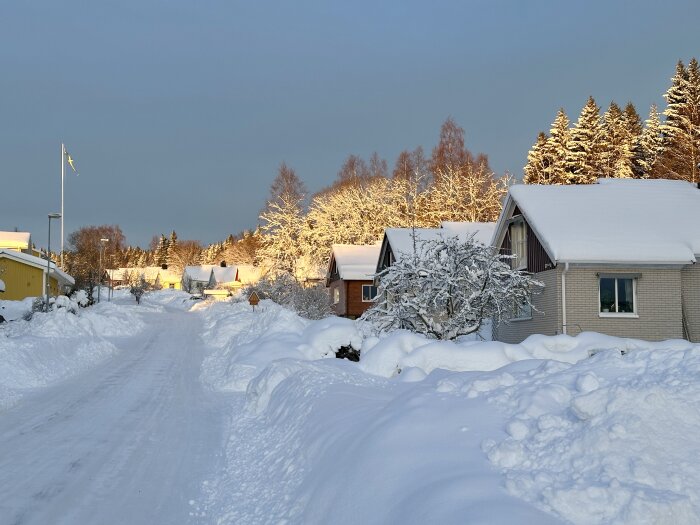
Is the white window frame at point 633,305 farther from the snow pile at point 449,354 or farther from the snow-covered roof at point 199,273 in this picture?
the snow-covered roof at point 199,273

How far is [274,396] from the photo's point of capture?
12.2 meters

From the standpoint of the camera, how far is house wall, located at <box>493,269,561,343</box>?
70.4ft

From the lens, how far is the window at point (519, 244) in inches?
968

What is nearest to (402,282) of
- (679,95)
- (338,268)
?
(338,268)

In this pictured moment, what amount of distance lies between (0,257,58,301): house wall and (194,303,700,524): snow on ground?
149ft

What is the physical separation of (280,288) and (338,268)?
5.77 m

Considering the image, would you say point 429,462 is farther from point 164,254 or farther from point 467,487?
point 164,254

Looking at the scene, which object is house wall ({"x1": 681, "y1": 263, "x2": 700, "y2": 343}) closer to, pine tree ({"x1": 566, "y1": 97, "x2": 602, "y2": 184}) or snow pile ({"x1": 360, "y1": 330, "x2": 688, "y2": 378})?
snow pile ({"x1": 360, "y1": 330, "x2": 688, "y2": 378})

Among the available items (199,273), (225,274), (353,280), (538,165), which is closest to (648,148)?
(538,165)

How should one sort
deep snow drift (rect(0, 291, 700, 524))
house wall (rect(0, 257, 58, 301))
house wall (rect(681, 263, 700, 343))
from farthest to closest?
house wall (rect(0, 257, 58, 301))
house wall (rect(681, 263, 700, 343))
deep snow drift (rect(0, 291, 700, 524))

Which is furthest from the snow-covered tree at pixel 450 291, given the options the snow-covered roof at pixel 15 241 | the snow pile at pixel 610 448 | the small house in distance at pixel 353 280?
the snow-covered roof at pixel 15 241

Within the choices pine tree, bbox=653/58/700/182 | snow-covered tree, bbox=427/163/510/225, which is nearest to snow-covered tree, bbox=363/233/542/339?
pine tree, bbox=653/58/700/182

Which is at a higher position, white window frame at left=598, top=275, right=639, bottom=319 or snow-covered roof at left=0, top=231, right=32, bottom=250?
snow-covered roof at left=0, top=231, right=32, bottom=250

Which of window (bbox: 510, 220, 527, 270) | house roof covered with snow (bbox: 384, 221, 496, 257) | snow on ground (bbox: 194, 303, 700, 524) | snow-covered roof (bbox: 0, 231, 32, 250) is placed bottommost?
snow on ground (bbox: 194, 303, 700, 524)
